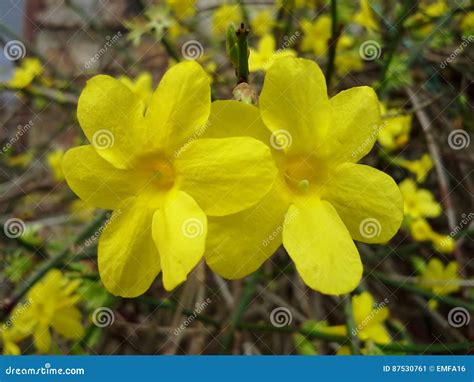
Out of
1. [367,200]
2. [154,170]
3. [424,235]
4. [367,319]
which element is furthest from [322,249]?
[424,235]

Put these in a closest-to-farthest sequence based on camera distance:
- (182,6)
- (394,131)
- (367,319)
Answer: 1. (367,319)
2. (394,131)
3. (182,6)

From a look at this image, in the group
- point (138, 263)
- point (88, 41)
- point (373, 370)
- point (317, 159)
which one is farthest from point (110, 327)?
point (88, 41)

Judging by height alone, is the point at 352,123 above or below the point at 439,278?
above

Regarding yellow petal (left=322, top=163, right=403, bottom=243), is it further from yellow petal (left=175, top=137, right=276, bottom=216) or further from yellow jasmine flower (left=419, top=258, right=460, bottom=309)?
yellow jasmine flower (left=419, top=258, right=460, bottom=309)

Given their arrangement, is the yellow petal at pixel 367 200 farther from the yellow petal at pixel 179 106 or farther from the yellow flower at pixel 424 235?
the yellow flower at pixel 424 235

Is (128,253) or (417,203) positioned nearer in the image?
(128,253)

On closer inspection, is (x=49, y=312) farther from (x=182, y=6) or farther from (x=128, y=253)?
(x=182, y=6)
